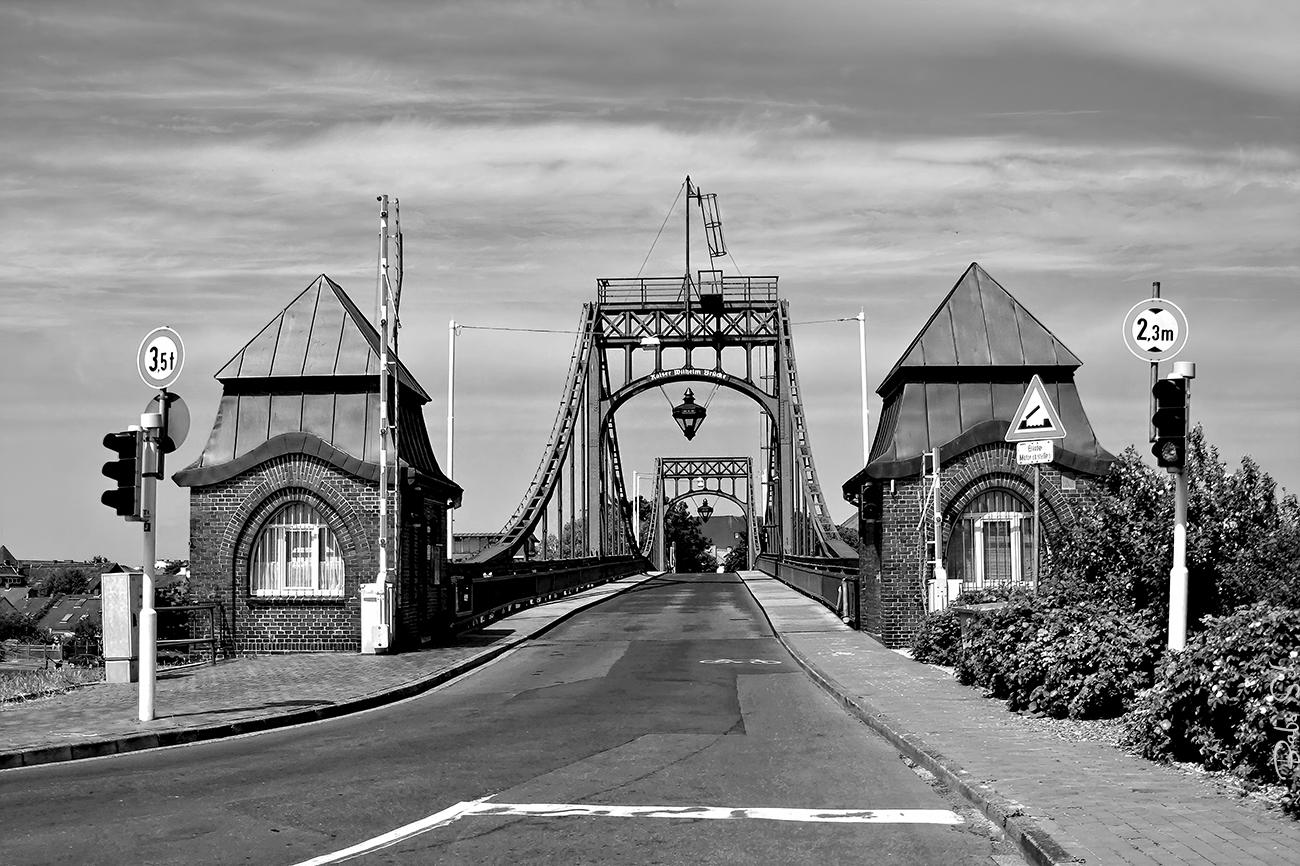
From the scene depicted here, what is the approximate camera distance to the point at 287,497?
73.0 ft

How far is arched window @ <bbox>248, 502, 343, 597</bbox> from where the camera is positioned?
22.1m

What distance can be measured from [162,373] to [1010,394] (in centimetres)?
1491

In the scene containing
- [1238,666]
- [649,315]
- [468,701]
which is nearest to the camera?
[1238,666]

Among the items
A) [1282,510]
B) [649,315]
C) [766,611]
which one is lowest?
[766,611]

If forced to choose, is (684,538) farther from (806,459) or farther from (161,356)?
(161,356)

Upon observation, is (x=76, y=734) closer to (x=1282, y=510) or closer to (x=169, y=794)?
(x=169, y=794)

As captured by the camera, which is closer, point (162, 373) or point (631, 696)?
point (162, 373)

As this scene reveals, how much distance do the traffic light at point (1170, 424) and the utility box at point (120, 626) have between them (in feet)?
42.6

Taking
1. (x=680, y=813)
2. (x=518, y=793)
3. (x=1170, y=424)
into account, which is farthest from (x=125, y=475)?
(x=1170, y=424)

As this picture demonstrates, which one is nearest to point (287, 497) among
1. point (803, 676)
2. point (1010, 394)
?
point (803, 676)

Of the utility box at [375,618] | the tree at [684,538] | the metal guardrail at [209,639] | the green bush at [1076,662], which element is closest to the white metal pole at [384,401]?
the utility box at [375,618]

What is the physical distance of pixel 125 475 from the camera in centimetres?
1345

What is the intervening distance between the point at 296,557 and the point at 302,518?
26.0 inches

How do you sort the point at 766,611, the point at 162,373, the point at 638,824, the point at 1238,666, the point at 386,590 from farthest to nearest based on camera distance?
the point at 766,611
the point at 386,590
the point at 162,373
the point at 1238,666
the point at 638,824
